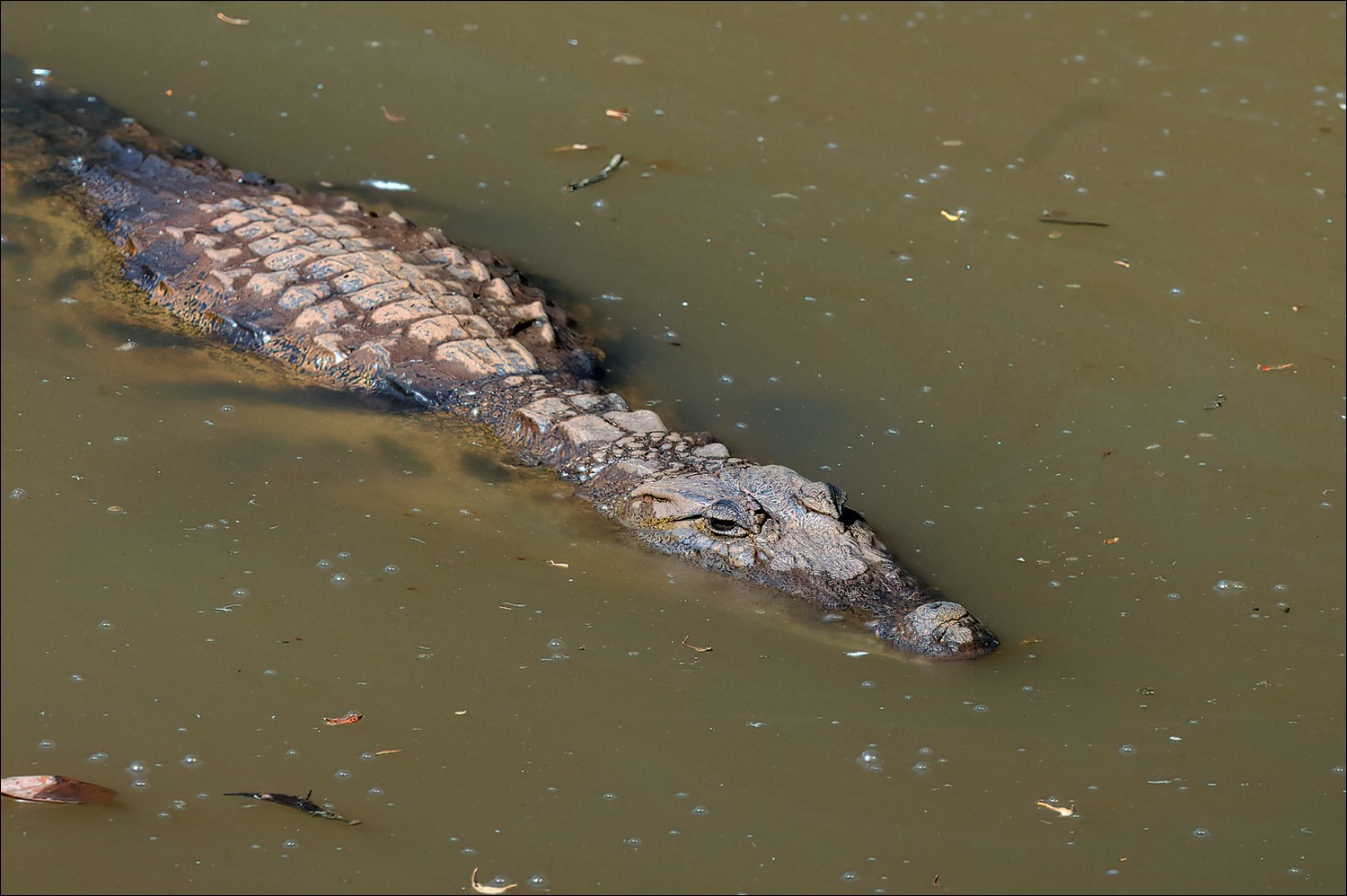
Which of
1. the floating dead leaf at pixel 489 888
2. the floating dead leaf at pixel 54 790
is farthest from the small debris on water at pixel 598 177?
the floating dead leaf at pixel 489 888

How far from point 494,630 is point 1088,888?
86.4 inches

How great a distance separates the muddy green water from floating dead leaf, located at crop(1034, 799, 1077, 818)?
0.10 ft

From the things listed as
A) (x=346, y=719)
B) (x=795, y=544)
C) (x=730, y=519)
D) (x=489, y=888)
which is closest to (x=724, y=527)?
(x=730, y=519)

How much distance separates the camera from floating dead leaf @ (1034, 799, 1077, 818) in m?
4.01

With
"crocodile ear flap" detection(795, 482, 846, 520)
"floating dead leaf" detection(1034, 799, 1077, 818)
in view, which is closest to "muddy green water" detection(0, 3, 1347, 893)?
"floating dead leaf" detection(1034, 799, 1077, 818)

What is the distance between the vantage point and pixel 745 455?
18.4ft

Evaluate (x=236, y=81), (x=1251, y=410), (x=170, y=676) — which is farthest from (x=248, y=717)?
(x=236, y=81)

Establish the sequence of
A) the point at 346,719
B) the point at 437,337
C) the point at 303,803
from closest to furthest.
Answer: the point at 303,803
the point at 346,719
the point at 437,337

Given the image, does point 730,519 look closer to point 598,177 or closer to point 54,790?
point 54,790

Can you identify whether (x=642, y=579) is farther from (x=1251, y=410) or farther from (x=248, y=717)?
(x=1251, y=410)

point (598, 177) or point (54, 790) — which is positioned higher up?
point (598, 177)

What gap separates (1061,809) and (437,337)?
11.3 feet

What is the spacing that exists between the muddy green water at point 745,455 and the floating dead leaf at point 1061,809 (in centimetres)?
3

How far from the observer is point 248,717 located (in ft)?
14.0
